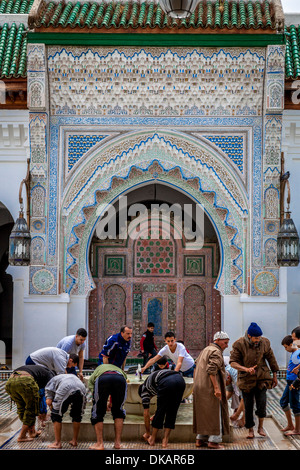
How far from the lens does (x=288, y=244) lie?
805 cm

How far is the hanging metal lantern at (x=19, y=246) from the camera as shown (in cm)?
806

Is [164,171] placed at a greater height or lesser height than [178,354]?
greater

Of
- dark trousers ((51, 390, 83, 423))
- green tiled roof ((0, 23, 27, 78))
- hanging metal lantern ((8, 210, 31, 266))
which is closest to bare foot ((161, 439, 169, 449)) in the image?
dark trousers ((51, 390, 83, 423))

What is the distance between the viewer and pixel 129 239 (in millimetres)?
9836

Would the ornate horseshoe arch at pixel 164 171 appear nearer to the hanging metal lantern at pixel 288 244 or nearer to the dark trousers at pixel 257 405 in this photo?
the hanging metal lantern at pixel 288 244

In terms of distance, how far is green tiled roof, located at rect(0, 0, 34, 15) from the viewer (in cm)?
1027

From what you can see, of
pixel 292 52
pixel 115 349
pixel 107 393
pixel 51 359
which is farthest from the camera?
pixel 292 52

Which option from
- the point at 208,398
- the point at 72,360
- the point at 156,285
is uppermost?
the point at 156,285

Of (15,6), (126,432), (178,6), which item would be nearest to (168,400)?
(126,432)

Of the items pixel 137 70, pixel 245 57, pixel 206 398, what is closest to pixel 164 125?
pixel 137 70

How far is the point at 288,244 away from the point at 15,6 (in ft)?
18.7

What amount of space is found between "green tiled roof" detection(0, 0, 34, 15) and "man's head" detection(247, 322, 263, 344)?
270 inches

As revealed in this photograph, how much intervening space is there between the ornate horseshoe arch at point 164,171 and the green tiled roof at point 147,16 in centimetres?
135

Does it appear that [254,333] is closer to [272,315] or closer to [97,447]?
[97,447]
